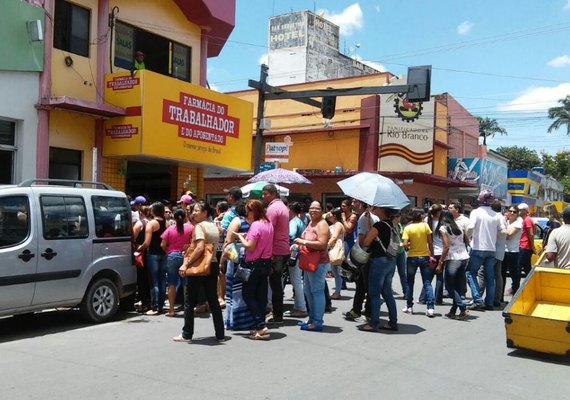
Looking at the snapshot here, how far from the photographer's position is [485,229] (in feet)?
29.8

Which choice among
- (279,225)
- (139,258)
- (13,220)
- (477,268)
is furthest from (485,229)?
(13,220)

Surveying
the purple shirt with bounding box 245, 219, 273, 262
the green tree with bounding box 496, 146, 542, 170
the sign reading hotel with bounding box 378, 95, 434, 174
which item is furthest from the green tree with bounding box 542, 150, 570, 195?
the purple shirt with bounding box 245, 219, 273, 262

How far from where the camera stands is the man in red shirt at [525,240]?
1093 cm

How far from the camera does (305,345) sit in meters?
6.66

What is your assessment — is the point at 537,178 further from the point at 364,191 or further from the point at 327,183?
the point at 364,191

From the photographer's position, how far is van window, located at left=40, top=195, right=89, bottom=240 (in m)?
7.09

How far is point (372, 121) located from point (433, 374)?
20.3m

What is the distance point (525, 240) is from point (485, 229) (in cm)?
263

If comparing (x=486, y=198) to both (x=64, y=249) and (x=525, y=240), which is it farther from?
(x=64, y=249)

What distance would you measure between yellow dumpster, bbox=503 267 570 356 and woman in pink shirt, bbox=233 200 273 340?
9.34 ft

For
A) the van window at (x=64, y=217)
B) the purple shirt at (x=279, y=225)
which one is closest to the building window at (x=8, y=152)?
the van window at (x=64, y=217)

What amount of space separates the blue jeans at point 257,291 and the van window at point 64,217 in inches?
96.2

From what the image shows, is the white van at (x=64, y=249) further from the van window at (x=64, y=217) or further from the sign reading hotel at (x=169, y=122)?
the sign reading hotel at (x=169, y=122)

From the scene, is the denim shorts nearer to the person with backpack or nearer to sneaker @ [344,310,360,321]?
sneaker @ [344,310,360,321]
